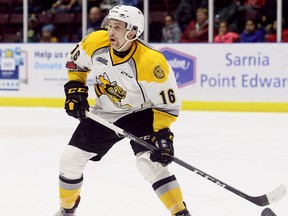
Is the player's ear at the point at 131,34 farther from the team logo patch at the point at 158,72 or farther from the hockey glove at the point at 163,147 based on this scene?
the hockey glove at the point at 163,147

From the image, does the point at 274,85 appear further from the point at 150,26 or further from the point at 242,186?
the point at 242,186

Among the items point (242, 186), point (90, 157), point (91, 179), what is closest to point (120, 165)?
point (91, 179)

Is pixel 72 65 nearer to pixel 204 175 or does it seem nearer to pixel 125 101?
pixel 125 101

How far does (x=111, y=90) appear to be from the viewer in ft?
9.90

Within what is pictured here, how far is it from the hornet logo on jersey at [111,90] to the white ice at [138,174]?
586mm

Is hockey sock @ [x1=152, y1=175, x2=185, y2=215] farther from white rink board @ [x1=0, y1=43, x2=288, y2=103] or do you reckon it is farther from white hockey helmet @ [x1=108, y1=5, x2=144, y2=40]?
white rink board @ [x1=0, y1=43, x2=288, y2=103]

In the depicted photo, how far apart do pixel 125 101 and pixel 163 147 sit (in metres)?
0.29

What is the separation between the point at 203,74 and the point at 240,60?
0.43 metres

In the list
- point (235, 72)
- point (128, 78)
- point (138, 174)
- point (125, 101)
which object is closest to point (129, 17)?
point (128, 78)

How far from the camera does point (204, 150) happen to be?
17.1 feet

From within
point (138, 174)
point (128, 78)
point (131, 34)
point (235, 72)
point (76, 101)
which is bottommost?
point (138, 174)

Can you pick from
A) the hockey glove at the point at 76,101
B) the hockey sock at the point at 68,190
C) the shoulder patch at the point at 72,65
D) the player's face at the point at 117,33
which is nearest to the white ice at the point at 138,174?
the hockey sock at the point at 68,190

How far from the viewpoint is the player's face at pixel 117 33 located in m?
2.90

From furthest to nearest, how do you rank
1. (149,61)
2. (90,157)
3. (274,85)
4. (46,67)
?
1. (46,67)
2. (274,85)
3. (90,157)
4. (149,61)
